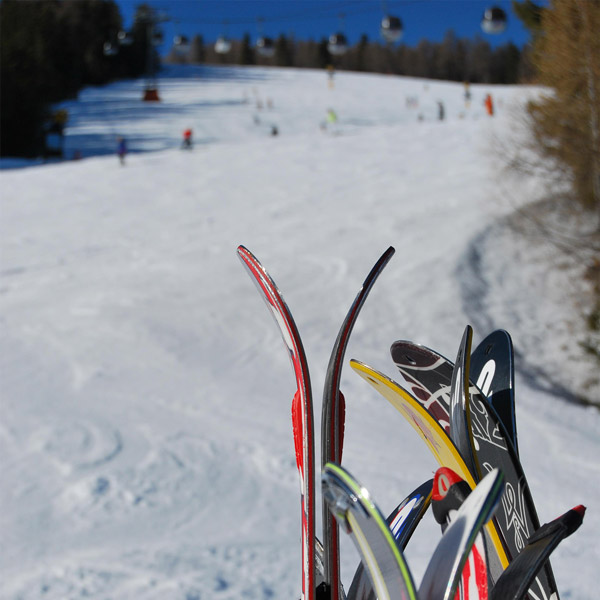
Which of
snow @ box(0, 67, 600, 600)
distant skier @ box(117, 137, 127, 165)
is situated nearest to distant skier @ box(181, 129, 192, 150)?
snow @ box(0, 67, 600, 600)

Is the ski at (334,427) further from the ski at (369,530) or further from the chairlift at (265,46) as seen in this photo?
the chairlift at (265,46)

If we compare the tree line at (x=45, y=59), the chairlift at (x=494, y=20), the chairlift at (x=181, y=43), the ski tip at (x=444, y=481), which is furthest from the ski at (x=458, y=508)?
the tree line at (x=45, y=59)

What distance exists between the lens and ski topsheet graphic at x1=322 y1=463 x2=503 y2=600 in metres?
1.31

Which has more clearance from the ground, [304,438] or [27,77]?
[27,77]

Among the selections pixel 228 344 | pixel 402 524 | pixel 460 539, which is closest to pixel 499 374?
pixel 402 524

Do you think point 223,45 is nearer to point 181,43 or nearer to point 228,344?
point 181,43

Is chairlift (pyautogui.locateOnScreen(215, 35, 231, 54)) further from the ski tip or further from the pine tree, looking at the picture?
the ski tip

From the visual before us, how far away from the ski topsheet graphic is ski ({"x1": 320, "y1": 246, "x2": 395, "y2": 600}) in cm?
47

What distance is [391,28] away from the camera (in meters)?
11.1

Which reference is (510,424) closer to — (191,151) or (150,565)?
(150,565)

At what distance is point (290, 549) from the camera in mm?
4324

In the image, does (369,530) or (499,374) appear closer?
(369,530)

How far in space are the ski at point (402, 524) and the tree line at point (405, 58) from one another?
62.5 meters

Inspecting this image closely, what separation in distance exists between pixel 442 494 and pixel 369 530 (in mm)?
411
